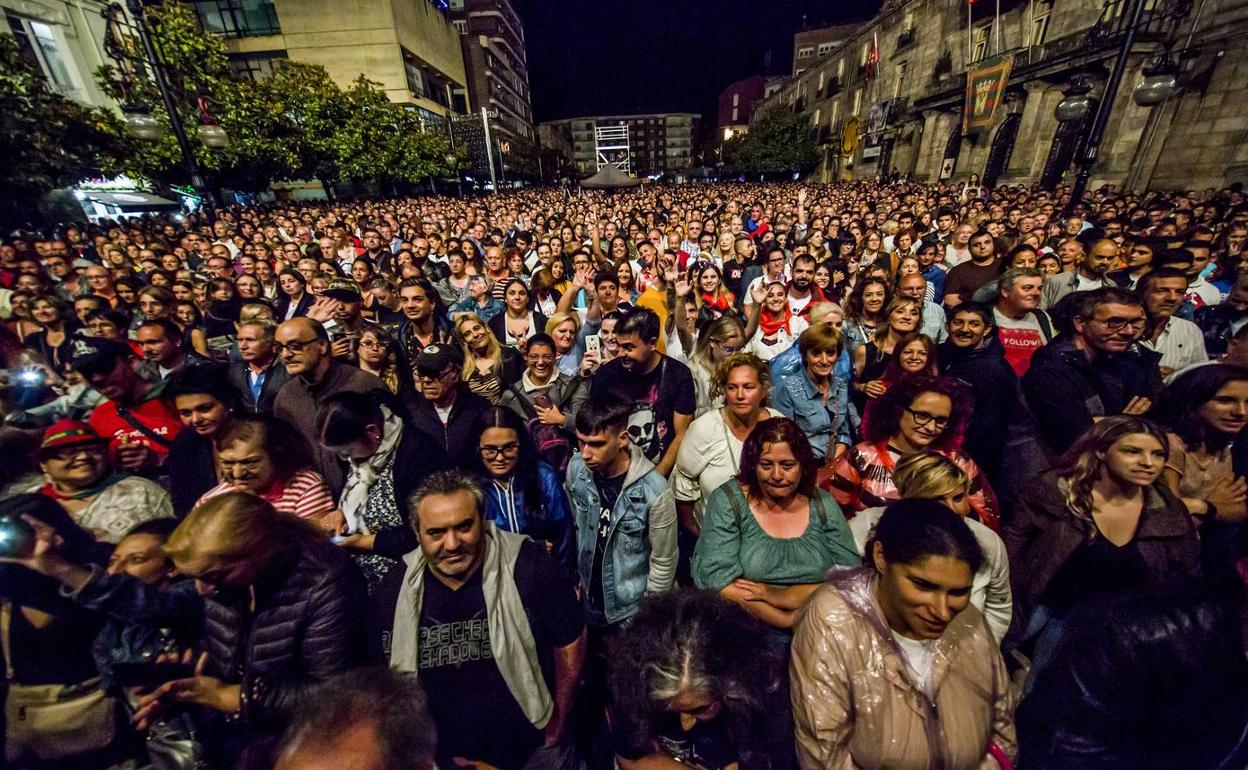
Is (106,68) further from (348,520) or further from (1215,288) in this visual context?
(1215,288)

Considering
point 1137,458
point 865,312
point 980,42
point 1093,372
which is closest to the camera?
point 1137,458

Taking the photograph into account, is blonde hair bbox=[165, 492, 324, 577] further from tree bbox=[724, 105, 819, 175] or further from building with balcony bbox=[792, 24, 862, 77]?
building with balcony bbox=[792, 24, 862, 77]

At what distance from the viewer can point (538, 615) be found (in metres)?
2.14

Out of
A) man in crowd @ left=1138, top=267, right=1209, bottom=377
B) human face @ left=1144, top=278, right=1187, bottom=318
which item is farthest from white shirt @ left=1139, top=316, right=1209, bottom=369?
human face @ left=1144, top=278, right=1187, bottom=318

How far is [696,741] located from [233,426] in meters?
2.80

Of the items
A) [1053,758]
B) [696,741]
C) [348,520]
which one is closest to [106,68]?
[348,520]

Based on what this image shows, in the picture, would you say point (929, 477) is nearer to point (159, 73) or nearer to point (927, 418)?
point (927, 418)

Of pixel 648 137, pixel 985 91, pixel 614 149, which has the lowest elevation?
pixel 985 91

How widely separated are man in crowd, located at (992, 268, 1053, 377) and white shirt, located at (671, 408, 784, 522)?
287 cm

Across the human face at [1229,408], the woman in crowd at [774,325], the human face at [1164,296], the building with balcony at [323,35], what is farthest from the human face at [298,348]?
the building with balcony at [323,35]

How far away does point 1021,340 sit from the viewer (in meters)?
4.04

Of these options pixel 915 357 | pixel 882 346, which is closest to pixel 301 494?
pixel 915 357

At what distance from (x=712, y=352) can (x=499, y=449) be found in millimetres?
2201

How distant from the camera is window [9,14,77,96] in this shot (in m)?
24.2
